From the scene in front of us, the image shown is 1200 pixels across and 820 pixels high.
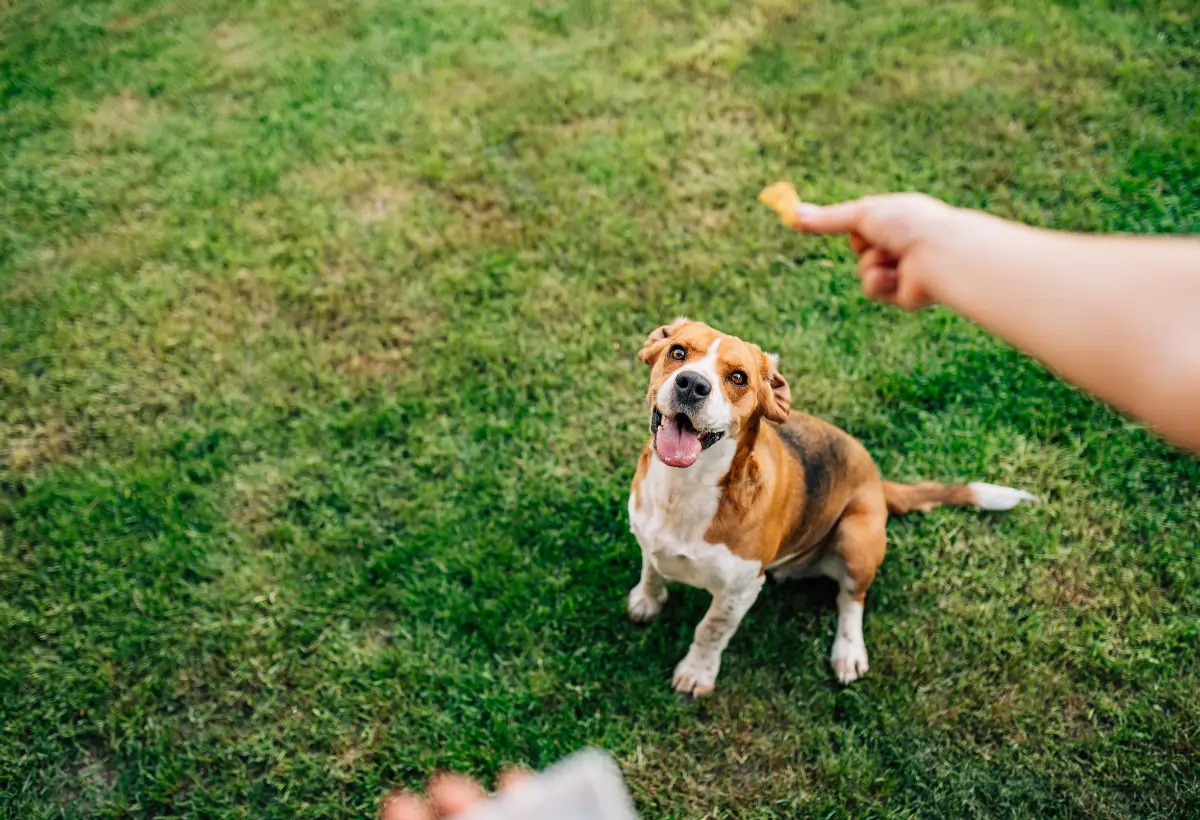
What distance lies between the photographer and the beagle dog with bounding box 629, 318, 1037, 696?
244cm

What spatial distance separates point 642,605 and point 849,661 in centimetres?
95

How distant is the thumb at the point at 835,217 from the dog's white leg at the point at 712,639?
1408 mm

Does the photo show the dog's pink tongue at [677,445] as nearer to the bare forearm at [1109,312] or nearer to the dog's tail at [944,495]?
the bare forearm at [1109,312]

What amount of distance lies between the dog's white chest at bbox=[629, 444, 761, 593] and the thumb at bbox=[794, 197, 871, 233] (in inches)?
30.0

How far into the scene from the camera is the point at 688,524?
2791mm

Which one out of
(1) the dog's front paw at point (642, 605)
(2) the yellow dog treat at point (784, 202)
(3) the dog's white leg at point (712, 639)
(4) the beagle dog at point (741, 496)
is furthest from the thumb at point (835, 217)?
(1) the dog's front paw at point (642, 605)

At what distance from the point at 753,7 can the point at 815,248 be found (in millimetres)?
2575

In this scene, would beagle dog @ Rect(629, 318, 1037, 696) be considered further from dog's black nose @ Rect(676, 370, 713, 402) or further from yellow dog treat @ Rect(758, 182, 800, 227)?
yellow dog treat @ Rect(758, 182, 800, 227)

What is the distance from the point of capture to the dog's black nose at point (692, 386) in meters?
2.29

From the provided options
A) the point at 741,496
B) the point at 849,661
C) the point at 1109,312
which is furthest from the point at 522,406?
the point at 1109,312

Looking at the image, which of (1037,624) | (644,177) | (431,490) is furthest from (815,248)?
(431,490)

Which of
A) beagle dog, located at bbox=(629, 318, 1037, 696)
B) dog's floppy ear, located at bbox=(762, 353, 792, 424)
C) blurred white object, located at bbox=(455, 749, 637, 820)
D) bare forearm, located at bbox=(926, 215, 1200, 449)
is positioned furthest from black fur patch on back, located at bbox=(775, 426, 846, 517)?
blurred white object, located at bbox=(455, 749, 637, 820)

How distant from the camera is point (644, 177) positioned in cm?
523

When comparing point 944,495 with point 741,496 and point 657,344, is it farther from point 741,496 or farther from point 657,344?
point 657,344
